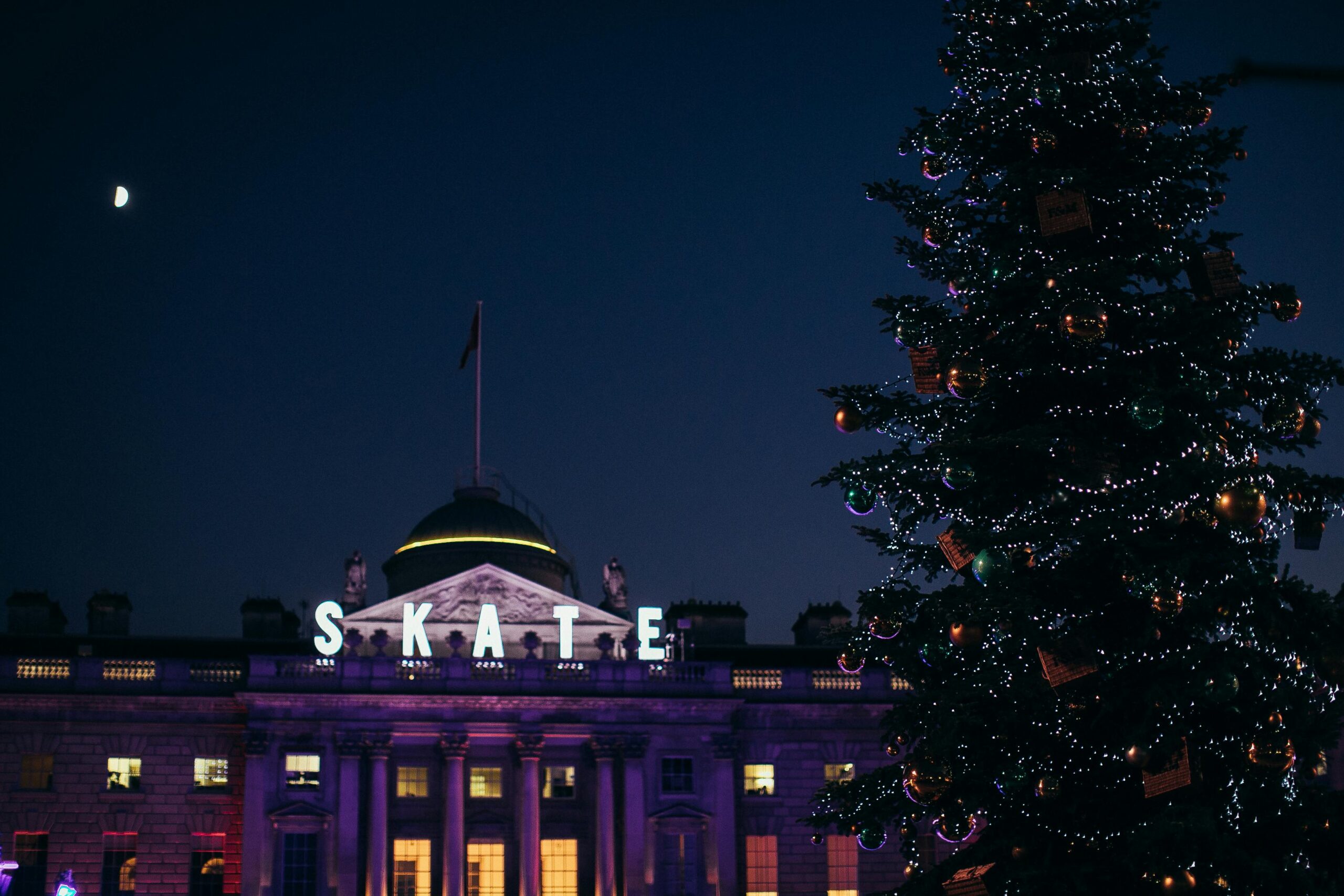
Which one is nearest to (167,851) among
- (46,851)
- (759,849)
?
(46,851)

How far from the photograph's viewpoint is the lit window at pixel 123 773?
5959 centimetres

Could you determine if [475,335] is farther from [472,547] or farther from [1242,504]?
[1242,504]

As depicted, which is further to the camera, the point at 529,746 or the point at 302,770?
the point at 529,746

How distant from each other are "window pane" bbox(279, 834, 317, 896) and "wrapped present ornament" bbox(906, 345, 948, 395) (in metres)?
43.6

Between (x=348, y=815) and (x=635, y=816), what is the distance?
10.9 metres

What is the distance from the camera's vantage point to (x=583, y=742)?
61719mm

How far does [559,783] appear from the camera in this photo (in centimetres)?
6166

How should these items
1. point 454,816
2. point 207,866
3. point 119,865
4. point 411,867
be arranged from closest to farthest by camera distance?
1. point 119,865
2. point 454,816
3. point 207,866
4. point 411,867

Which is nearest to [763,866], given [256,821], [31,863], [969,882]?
[256,821]

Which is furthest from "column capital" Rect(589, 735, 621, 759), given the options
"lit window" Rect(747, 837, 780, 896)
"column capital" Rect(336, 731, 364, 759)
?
"column capital" Rect(336, 731, 364, 759)

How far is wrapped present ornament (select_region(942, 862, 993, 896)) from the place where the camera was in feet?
64.2

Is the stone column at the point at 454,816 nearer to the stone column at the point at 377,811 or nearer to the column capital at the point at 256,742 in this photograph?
the stone column at the point at 377,811

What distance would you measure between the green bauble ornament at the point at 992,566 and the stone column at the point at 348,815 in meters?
44.5

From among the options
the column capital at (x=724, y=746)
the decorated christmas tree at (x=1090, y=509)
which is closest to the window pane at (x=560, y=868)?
the column capital at (x=724, y=746)
